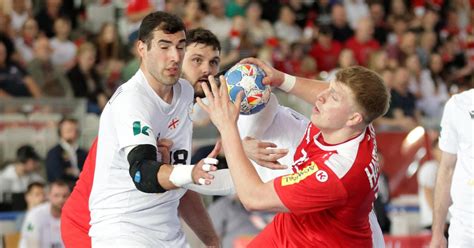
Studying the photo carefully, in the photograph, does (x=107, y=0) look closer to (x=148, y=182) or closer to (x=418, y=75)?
(x=418, y=75)

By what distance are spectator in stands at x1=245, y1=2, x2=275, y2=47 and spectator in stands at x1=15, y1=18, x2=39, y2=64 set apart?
11.1ft

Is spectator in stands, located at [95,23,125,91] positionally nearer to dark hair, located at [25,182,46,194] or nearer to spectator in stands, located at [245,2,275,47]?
spectator in stands, located at [245,2,275,47]

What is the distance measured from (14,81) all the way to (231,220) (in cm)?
386

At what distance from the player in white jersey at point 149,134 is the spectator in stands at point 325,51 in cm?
988

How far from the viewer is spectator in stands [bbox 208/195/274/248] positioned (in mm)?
11164

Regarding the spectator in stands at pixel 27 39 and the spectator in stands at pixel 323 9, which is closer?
the spectator in stands at pixel 27 39

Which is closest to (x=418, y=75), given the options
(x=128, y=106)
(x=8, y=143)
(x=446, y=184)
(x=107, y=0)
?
(x=107, y=0)

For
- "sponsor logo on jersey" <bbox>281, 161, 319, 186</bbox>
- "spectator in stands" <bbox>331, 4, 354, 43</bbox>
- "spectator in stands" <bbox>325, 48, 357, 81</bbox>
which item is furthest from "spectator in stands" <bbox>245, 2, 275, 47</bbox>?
"sponsor logo on jersey" <bbox>281, 161, 319, 186</bbox>

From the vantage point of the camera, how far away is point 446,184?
7.41m

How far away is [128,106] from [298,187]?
1.18 meters

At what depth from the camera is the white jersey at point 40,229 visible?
10953 mm

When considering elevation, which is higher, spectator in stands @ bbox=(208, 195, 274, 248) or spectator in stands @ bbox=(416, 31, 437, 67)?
spectator in stands @ bbox=(416, 31, 437, 67)

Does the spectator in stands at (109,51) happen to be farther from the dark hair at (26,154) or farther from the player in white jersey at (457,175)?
the player in white jersey at (457,175)

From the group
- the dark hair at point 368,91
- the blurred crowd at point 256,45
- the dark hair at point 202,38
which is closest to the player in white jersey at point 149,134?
the dark hair at point 202,38
